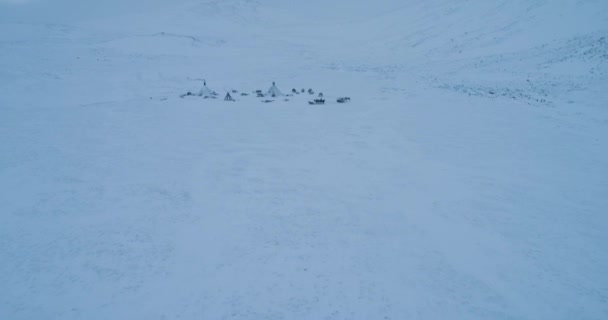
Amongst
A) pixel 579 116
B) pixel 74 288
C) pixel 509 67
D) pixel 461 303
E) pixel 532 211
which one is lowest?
pixel 74 288

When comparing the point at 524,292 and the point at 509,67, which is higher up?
the point at 509,67

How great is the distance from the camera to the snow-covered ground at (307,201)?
5.39m

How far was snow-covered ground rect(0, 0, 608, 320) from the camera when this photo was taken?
5387 millimetres

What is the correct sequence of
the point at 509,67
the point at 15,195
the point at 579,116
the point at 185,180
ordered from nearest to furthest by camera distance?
the point at 15,195 → the point at 185,180 → the point at 579,116 → the point at 509,67

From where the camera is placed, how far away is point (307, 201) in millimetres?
7883

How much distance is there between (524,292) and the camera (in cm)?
544

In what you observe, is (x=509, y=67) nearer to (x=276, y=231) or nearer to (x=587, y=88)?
(x=587, y=88)

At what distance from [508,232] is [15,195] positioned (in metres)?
8.88

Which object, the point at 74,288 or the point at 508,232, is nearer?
the point at 74,288

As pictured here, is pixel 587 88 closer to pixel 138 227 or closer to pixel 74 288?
pixel 138 227

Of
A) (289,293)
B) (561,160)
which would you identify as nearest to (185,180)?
(289,293)

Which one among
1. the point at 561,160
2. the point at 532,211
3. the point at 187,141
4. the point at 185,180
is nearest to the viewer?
the point at 532,211

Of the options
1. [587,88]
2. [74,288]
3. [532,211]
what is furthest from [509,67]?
[74,288]

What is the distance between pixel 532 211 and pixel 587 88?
13.1m
